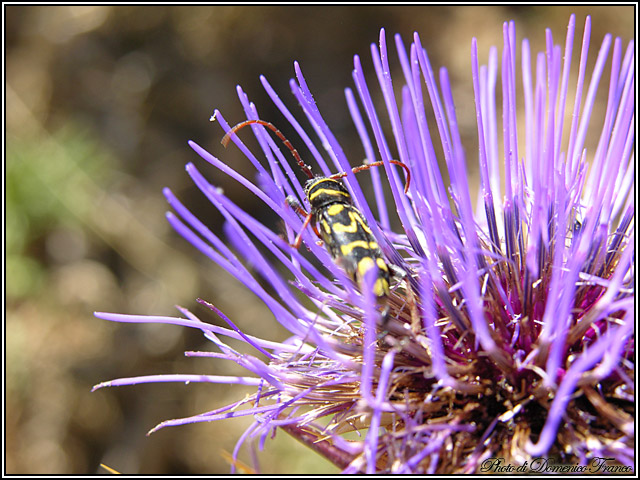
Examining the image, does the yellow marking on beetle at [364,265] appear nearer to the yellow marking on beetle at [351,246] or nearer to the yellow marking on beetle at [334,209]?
the yellow marking on beetle at [351,246]

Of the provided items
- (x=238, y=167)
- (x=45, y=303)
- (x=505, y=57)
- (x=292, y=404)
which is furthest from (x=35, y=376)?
(x=505, y=57)

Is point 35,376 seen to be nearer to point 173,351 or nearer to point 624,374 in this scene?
point 173,351

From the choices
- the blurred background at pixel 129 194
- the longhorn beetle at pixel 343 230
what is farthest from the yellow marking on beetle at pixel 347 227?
the blurred background at pixel 129 194

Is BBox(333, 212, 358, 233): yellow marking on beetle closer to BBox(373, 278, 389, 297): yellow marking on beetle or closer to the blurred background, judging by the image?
BBox(373, 278, 389, 297): yellow marking on beetle

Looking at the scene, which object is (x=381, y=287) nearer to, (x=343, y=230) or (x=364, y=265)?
(x=364, y=265)

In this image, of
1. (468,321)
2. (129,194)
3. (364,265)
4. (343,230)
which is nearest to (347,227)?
(343,230)

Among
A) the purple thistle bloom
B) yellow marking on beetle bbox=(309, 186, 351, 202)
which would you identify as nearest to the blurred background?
the purple thistle bloom
